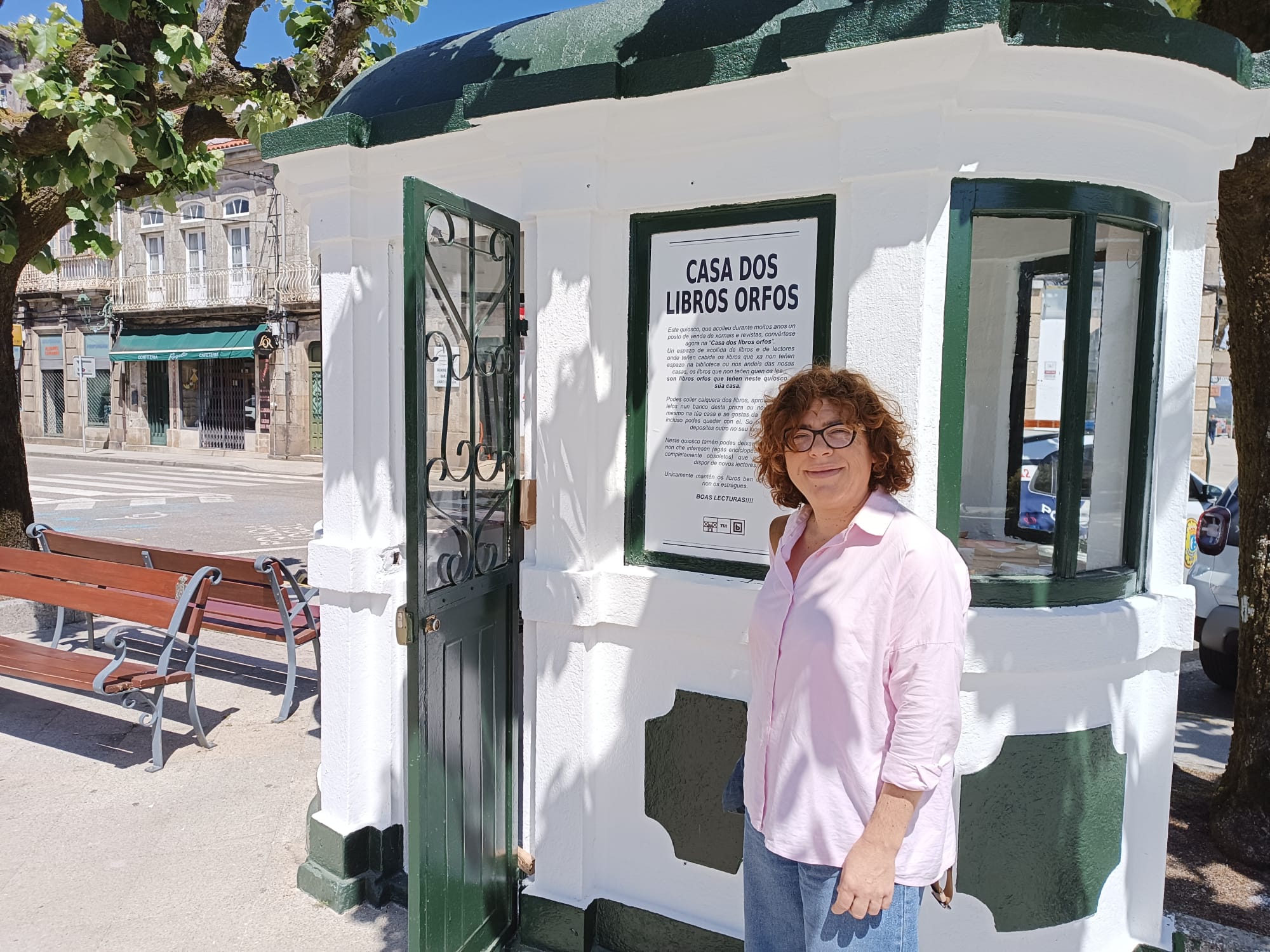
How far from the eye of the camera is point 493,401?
3.17 meters

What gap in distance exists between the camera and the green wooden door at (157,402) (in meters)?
28.7

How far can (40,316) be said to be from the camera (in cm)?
3061

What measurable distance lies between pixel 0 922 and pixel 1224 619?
273 inches

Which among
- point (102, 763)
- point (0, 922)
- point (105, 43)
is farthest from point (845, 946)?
point (105, 43)

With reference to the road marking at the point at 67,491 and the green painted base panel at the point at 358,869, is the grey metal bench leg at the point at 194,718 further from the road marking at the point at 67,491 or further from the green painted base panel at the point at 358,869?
the road marking at the point at 67,491

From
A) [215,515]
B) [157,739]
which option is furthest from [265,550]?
[157,739]

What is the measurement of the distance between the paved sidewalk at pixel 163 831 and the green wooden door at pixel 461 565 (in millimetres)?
614

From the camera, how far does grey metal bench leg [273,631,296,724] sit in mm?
5578

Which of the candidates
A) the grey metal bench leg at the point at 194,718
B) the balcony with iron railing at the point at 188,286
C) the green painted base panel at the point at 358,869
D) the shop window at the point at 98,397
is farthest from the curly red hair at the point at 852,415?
the shop window at the point at 98,397

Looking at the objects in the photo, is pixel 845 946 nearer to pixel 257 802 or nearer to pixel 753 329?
pixel 753 329

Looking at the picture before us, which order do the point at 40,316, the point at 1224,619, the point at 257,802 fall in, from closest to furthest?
the point at 257,802
the point at 1224,619
the point at 40,316

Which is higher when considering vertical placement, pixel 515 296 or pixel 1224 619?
pixel 515 296

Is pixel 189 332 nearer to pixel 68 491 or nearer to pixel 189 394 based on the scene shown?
pixel 189 394

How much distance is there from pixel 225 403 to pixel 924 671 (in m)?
29.1
